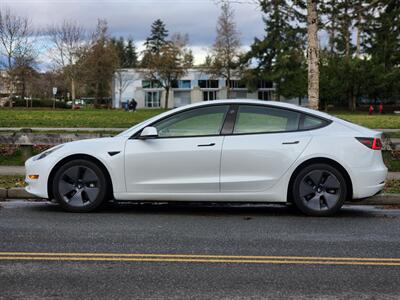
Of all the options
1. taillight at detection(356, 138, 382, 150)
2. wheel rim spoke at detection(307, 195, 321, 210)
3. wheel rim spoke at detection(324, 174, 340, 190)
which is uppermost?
taillight at detection(356, 138, 382, 150)

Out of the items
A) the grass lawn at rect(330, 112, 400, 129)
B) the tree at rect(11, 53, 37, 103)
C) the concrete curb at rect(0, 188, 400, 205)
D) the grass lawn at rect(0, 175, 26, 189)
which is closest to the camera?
the concrete curb at rect(0, 188, 400, 205)

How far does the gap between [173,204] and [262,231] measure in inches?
95.6

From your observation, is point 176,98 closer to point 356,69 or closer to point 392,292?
point 356,69

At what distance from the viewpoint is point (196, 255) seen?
543 cm

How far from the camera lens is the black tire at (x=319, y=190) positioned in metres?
7.31

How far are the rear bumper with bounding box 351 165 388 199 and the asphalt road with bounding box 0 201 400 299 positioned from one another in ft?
1.26

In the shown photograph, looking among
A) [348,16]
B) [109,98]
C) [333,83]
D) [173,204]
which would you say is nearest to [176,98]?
[109,98]

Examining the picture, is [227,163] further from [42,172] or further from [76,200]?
[42,172]

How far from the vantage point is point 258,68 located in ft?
212

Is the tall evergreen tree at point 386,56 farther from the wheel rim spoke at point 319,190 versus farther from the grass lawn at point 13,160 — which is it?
the wheel rim spoke at point 319,190

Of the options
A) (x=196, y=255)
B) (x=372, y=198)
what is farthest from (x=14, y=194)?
(x=372, y=198)

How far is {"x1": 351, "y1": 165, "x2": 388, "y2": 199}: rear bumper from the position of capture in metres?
7.31

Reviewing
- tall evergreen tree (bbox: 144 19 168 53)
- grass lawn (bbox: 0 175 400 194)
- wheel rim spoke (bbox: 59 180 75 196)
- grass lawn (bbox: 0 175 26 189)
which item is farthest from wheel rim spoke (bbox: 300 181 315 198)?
tall evergreen tree (bbox: 144 19 168 53)

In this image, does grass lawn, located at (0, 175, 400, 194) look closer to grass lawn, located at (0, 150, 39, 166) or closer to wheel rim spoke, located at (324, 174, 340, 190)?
wheel rim spoke, located at (324, 174, 340, 190)
